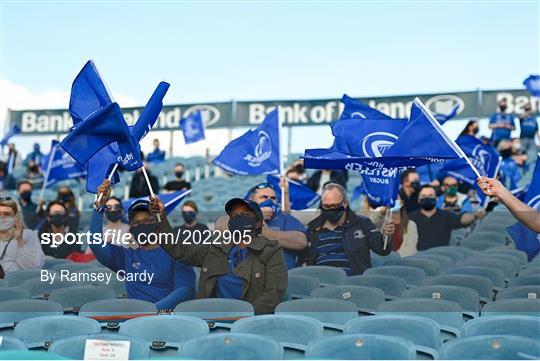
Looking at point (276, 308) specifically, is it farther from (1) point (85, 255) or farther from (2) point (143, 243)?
(1) point (85, 255)

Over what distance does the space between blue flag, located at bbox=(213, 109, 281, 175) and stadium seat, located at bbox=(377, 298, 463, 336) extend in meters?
5.31

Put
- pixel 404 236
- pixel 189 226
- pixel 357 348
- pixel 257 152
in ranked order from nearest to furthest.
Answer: pixel 357 348, pixel 189 226, pixel 404 236, pixel 257 152

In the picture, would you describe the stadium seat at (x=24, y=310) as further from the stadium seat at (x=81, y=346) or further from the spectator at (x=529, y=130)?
the spectator at (x=529, y=130)

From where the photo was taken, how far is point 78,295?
26.1 ft

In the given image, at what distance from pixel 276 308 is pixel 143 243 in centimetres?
144

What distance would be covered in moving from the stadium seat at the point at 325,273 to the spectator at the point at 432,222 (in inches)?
102

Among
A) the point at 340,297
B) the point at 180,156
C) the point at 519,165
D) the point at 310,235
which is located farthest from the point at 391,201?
the point at 180,156

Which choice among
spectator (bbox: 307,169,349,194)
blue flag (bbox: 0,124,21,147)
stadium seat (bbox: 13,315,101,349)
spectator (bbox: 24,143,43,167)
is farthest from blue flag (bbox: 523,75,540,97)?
stadium seat (bbox: 13,315,101,349)

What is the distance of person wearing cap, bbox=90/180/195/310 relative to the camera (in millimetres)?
7918

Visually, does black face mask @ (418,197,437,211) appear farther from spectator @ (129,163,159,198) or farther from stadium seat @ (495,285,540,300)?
spectator @ (129,163,159,198)

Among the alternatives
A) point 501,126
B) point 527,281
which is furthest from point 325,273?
point 501,126

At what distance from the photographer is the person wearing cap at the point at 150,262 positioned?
7.92 m

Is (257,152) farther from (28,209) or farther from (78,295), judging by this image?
(78,295)

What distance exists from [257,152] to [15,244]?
156 inches
